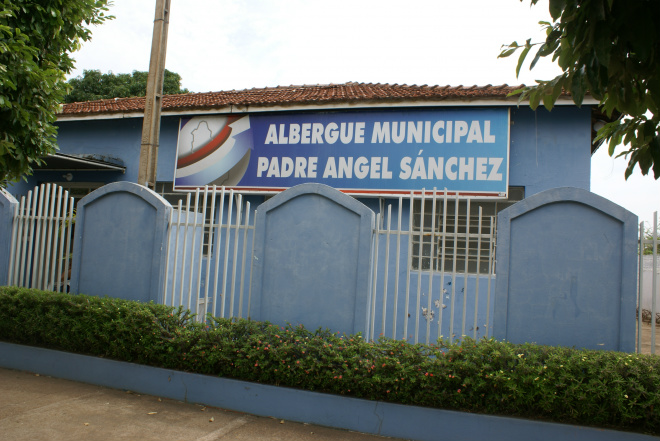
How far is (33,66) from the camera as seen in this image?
5664 mm

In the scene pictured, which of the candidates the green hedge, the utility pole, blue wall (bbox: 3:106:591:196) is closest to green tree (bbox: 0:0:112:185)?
the utility pole

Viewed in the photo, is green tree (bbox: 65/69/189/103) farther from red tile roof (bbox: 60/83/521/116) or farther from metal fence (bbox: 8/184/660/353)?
metal fence (bbox: 8/184/660/353)

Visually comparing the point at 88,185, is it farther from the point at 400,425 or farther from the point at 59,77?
the point at 400,425

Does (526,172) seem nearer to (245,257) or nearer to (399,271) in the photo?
(399,271)

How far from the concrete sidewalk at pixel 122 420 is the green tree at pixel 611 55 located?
3.24 metres

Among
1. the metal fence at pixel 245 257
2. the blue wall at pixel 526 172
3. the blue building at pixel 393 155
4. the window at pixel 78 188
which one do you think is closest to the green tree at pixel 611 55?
the metal fence at pixel 245 257

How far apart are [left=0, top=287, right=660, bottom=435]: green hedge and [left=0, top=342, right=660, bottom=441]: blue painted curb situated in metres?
0.09

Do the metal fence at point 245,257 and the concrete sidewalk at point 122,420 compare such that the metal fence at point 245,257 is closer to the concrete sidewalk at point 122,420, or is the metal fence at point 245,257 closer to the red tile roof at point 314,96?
the concrete sidewalk at point 122,420

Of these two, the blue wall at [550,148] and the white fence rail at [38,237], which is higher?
the blue wall at [550,148]

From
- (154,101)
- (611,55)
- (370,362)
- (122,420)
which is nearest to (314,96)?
(154,101)

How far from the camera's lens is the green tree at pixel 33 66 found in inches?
217

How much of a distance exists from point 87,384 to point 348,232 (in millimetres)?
3426

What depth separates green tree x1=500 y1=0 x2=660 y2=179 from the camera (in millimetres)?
2400

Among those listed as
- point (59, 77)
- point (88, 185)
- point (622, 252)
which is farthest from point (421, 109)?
point (88, 185)
